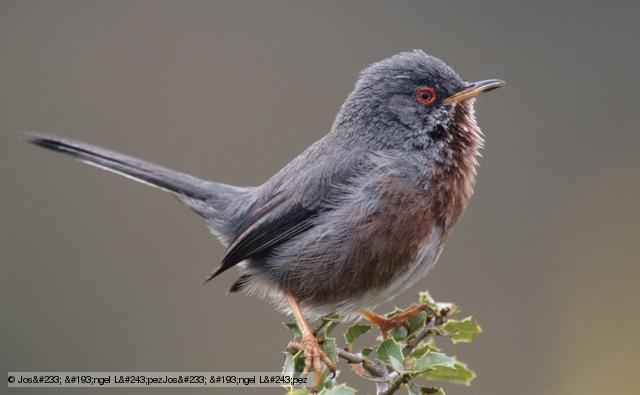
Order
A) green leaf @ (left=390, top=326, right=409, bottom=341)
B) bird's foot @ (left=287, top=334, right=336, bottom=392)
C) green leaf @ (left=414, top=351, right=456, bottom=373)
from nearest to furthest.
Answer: green leaf @ (left=414, top=351, right=456, bottom=373) < bird's foot @ (left=287, top=334, right=336, bottom=392) < green leaf @ (left=390, top=326, right=409, bottom=341)

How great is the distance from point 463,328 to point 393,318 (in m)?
0.77

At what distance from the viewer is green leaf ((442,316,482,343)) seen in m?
3.60

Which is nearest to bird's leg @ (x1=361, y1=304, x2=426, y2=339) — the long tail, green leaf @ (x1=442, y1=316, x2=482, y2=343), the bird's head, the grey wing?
green leaf @ (x1=442, y1=316, x2=482, y2=343)

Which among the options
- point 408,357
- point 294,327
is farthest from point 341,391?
point 294,327

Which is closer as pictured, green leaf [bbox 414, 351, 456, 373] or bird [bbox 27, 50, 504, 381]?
green leaf [bbox 414, 351, 456, 373]

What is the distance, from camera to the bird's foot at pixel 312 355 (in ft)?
Result: 12.0

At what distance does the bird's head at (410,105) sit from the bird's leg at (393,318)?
91 cm

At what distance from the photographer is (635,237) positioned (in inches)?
281

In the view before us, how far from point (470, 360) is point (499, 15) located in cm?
387

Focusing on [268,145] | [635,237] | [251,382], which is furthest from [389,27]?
[251,382]

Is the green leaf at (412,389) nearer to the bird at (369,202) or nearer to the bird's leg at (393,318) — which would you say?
the bird's leg at (393,318)

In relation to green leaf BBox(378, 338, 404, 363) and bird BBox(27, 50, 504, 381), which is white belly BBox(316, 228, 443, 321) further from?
green leaf BBox(378, 338, 404, 363)

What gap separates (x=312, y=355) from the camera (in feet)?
12.5

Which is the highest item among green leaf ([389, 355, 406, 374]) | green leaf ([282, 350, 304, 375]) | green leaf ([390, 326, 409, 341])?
green leaf ([389, 355, 406, 374])
